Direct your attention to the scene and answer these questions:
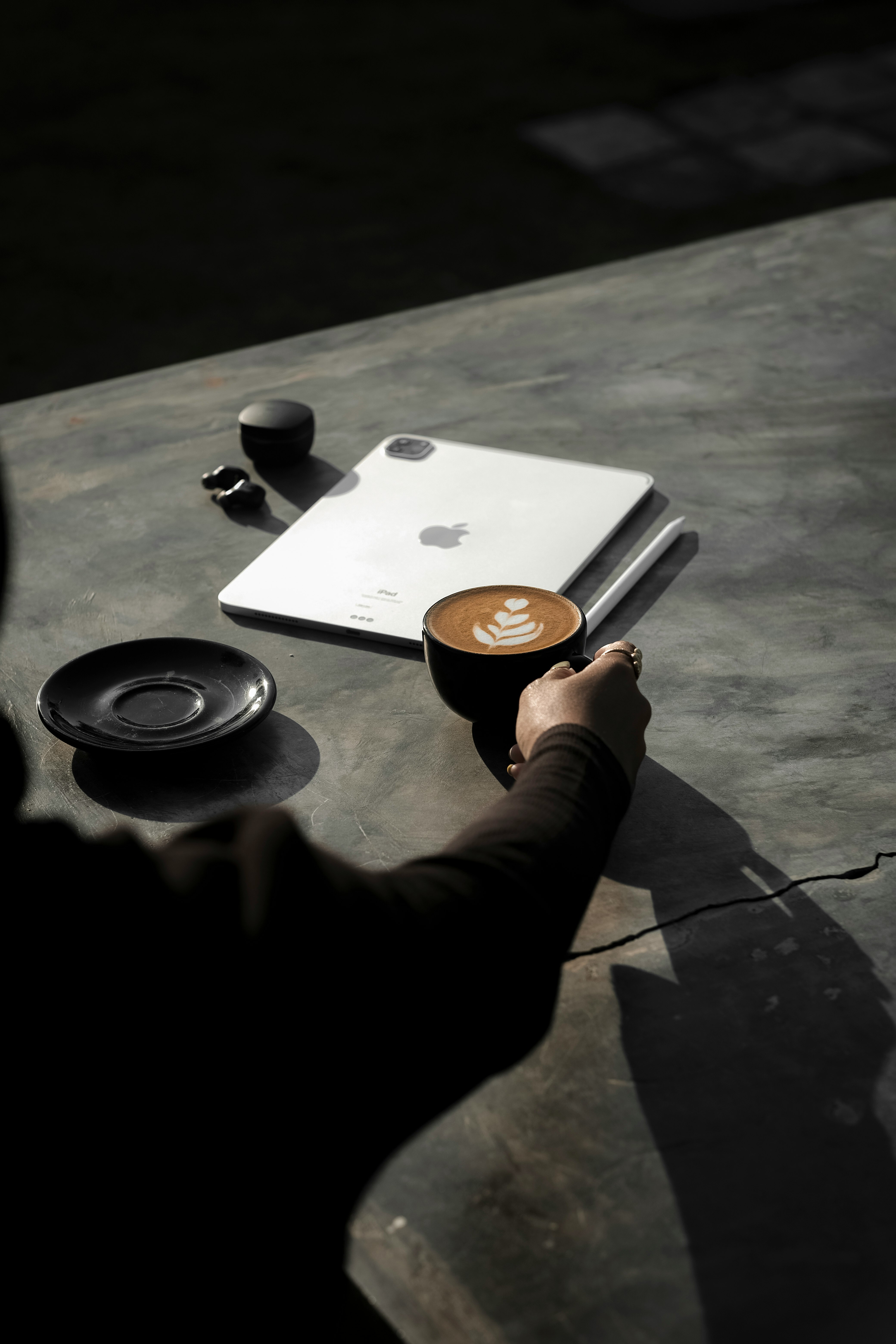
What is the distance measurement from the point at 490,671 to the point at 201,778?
0.24m

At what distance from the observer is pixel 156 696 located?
3.26 feet

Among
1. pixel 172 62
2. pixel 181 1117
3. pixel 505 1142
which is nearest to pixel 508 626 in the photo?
pixel 505 1142

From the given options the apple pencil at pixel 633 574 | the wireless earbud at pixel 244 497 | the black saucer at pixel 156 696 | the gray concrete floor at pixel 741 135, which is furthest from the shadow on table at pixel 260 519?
the gray concrete floor at pixel 741 135

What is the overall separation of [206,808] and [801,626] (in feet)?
1.85

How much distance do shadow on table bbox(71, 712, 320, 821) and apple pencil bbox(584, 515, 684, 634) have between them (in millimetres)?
285

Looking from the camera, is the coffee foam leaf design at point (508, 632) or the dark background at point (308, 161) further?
the dark background at point (308, 161)

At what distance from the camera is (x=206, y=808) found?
2.94ft

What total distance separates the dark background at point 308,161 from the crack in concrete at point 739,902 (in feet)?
9.84

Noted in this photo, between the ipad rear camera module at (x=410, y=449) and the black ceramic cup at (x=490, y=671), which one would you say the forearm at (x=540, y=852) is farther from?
the ipad rear camera module at (x=410, y=449)

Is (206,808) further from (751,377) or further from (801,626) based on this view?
(751,377)

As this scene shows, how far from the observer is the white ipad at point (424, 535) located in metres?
1.12

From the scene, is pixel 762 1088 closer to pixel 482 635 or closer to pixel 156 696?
pixel 482 635

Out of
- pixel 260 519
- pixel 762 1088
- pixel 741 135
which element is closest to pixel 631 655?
pixel 762 1088

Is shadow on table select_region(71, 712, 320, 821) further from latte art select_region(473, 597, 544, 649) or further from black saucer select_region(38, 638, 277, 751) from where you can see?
latte art select_region(473, 597, 544, 649)
